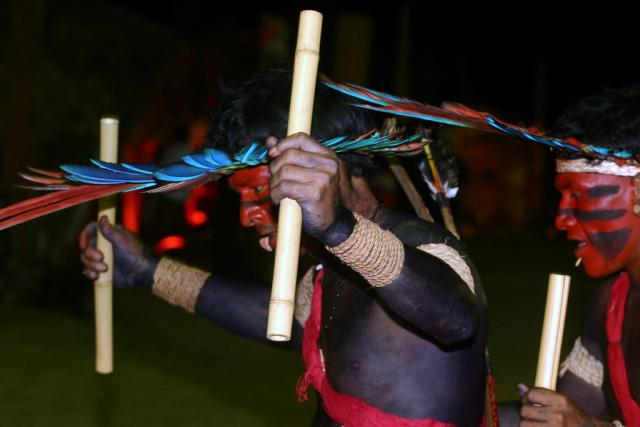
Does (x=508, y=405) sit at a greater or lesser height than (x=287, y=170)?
lesser

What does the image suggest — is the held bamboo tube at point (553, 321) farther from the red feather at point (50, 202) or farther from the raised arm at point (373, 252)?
the red feather at point (50, 202)

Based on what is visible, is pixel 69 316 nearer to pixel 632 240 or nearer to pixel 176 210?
pixel 176 210

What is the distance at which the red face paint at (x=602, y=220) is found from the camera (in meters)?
2.10

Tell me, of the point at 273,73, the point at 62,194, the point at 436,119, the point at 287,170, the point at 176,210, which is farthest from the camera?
the point at 176,210

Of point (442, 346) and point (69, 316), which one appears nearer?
point (442, 346)

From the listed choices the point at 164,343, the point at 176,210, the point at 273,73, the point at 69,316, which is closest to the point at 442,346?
the point at 273,73

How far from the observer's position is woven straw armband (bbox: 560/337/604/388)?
94.1 inches

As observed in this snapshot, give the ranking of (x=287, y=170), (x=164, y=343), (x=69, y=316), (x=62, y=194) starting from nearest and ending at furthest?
(x=287, y=170), (x=62, y=194), (x=164, y=343), (x=69, y=316)

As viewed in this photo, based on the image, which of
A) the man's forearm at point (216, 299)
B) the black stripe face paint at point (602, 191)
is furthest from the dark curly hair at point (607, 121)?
the man's forearm at point (216, 299)

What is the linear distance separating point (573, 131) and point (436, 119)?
0.48 m

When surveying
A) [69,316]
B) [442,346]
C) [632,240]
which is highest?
[632,240]

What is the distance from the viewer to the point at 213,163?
1767 mm

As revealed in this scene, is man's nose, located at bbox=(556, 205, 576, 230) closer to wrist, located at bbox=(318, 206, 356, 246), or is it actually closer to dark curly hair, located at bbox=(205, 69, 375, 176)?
dark curly hair, located at bbox=(205, 69, 375, 176)

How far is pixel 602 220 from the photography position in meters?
2.11
